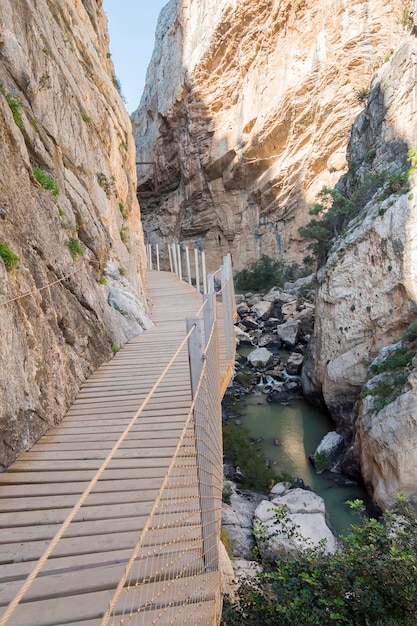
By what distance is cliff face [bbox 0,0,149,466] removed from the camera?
4.22 metres

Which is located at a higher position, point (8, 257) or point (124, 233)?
point (124, 233)

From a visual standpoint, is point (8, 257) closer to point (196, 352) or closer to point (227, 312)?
point (196, 352)

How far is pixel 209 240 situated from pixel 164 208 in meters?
6.03

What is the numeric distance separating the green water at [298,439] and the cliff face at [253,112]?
18573 mm

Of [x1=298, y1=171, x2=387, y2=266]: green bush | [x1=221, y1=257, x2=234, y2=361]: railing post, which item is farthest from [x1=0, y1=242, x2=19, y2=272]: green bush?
[x1=298, y1=171, x2=387, y2=266]: green bush

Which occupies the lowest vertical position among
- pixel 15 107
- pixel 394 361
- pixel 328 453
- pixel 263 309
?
pixel 328 453

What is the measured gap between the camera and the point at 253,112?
29.4 m

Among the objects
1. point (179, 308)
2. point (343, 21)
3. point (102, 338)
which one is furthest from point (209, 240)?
A: point (102, 338)

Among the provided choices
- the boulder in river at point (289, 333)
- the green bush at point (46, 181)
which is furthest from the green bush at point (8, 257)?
the boulder in river at point (289, 333)

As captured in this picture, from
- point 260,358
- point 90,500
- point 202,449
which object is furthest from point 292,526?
point 260,358

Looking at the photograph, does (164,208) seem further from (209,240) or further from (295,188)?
(295,188)

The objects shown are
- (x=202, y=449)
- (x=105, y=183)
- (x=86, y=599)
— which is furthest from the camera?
(x=105, y=183)

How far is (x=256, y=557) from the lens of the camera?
638 centimetres

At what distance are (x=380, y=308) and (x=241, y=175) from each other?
2441 cm
